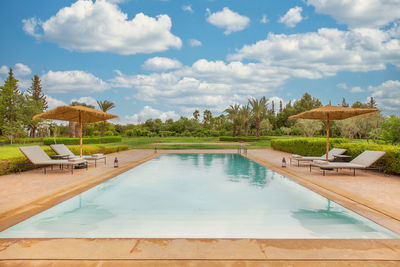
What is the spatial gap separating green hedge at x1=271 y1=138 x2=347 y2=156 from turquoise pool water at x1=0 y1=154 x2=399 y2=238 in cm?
553

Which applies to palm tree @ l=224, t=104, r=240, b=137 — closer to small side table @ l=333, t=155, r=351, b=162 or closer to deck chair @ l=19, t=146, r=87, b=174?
small side table @ l=333, t=155, r=351, b=162

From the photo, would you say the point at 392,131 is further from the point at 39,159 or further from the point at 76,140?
the point at 76,140

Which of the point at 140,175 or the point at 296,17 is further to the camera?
the point at 296,17

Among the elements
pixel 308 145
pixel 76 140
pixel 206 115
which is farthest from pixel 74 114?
pixel 206 115

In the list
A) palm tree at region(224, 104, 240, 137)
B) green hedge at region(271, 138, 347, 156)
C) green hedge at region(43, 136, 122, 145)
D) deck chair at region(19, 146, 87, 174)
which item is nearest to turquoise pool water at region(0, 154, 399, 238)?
deck chair at region(19, 146, 87, 174)

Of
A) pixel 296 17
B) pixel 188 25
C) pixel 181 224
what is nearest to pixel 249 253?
pixel 181 224

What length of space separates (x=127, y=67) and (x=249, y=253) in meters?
27.5

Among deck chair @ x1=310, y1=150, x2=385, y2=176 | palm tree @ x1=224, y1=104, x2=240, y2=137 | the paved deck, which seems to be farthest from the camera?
palm tree @ x1=224, y1=104, x2=240, y2=137

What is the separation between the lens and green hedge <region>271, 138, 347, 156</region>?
1146cm

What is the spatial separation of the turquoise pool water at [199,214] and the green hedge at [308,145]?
5533 millimetres

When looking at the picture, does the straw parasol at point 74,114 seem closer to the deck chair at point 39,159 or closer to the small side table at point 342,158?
the deck chair at point 39,159

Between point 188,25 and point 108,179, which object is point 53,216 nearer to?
point 108,179

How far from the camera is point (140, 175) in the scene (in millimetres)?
8828

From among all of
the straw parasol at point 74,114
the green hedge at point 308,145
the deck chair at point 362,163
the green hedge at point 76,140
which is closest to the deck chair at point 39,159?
the straw parasol at point 74,114
